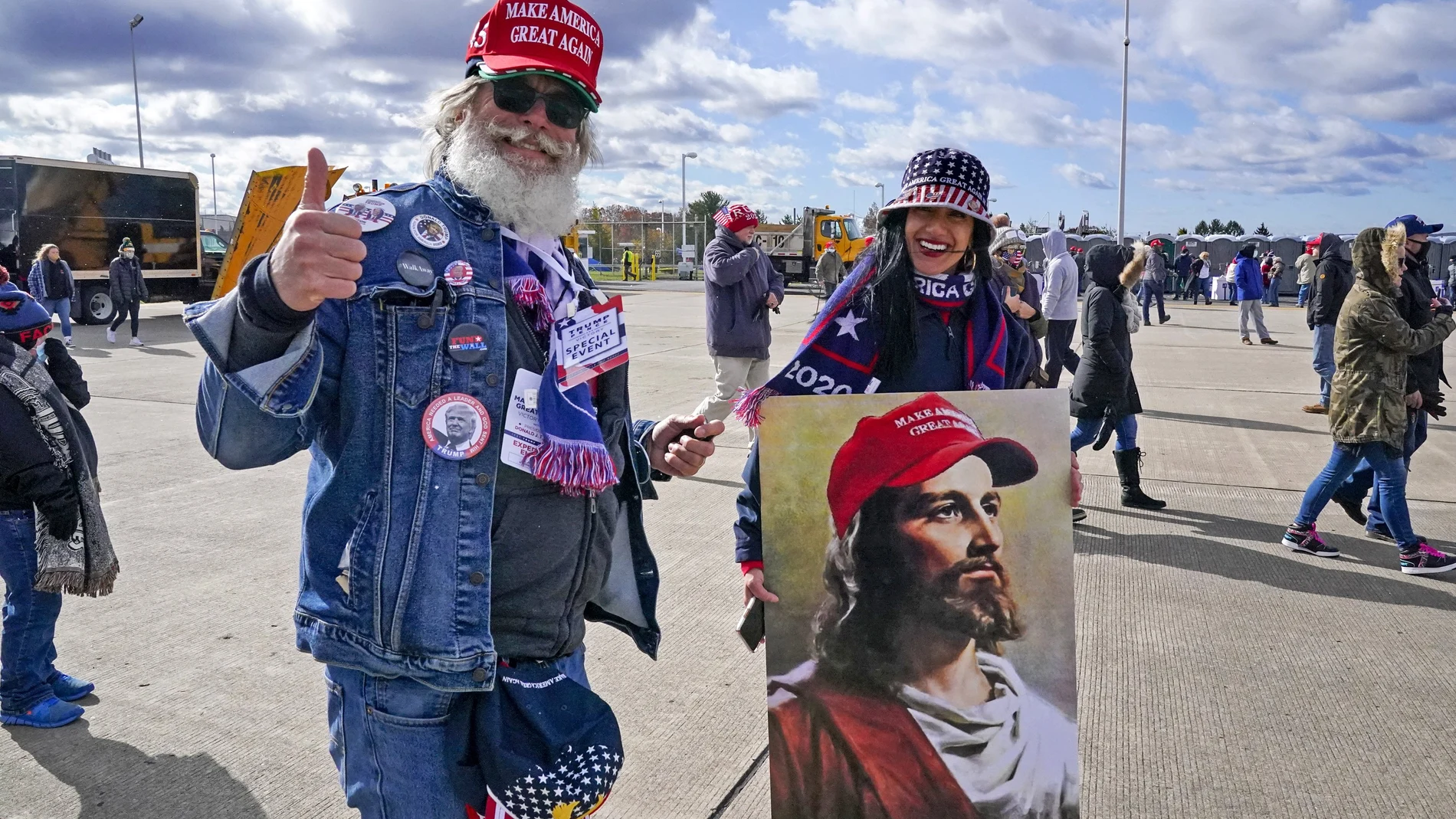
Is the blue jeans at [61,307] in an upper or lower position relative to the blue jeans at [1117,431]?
upper

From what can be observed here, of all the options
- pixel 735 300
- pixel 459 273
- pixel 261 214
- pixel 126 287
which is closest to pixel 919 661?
pixel 459 273

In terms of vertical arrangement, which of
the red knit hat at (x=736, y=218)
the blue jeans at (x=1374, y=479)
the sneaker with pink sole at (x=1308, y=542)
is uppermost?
the red knit hat at (x=736, y=218)

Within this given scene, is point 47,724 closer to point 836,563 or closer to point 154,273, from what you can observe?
point 836,563

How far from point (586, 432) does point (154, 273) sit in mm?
23058

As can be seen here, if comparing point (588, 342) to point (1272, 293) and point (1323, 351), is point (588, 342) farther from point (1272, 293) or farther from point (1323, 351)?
point (1272, 293)

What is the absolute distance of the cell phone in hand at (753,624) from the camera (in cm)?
238

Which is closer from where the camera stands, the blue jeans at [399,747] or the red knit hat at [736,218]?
the blue jeans at [399,747]

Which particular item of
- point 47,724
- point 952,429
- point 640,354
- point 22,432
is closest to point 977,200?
point 952,429

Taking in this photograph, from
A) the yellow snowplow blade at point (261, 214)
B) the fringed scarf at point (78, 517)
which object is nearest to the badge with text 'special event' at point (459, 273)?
the yellow snowplow blade at point (261, 214)

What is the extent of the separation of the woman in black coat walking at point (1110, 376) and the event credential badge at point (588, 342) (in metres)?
5.14

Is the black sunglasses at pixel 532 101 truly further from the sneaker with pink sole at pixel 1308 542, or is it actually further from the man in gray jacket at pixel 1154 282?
the man in gray jacket at pixel 1154 282

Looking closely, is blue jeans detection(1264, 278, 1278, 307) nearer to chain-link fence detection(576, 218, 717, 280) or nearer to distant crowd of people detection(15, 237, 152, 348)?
chain-link fence detection(576, 218, 717, 280)

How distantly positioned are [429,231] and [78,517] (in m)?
2.70

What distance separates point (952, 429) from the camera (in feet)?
6.70
